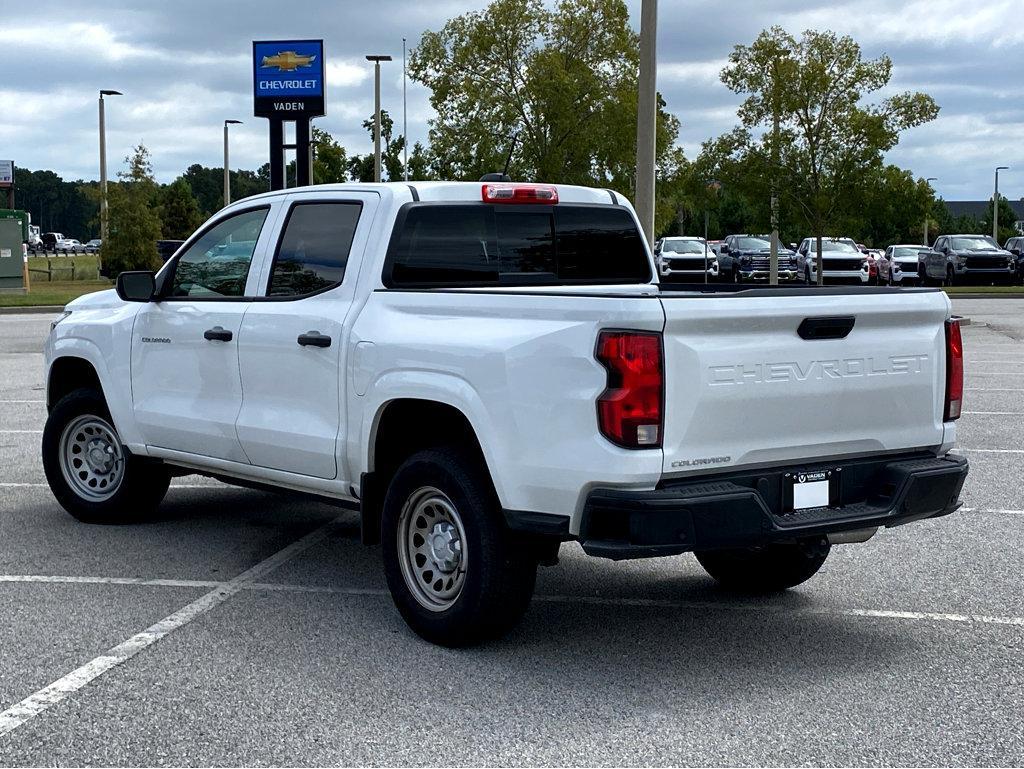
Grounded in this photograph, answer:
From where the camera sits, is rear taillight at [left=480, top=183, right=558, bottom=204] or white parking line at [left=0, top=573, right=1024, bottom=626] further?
rear taillight at [left=480, top=183, right=558, bottom=204]

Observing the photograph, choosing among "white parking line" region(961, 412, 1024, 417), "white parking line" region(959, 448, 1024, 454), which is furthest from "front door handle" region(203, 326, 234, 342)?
"white parking line" region(961, 412, 1024, 417)

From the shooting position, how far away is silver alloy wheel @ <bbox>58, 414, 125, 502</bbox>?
320 inches

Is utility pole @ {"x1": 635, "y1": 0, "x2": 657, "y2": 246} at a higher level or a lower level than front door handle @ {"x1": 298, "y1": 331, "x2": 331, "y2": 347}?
higher

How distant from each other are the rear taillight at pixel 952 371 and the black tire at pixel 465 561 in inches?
74.0

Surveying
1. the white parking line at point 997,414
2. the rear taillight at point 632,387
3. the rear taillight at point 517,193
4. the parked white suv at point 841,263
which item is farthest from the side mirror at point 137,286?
the parked white suv at point 841,263

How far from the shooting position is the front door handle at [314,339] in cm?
622

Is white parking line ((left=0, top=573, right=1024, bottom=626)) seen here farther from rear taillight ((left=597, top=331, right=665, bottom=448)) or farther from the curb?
the curb

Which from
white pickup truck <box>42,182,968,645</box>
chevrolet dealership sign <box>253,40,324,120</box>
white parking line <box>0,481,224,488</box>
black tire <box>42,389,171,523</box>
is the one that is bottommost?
white parking line <box>0,481,224,488</box>

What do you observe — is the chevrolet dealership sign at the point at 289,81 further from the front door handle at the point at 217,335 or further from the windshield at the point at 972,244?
the front door handle at the point at 217,335

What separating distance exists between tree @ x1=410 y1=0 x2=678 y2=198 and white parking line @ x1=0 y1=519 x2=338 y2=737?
3143 centimetres

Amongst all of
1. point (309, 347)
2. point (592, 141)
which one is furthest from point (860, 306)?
point (592, 141)

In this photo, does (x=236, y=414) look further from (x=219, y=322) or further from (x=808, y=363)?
(x=808, y=363)

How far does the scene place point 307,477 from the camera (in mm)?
6465

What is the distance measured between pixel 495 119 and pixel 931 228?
63.2 metres
